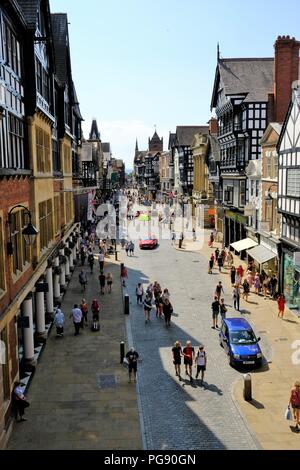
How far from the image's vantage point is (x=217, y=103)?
4653 cm

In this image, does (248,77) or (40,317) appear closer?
(40,317)

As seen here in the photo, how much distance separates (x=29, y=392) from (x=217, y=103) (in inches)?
1436

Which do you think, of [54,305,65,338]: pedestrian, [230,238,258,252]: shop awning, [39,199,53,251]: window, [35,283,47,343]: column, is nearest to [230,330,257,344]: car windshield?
[54,305,65,338]: pedestrian

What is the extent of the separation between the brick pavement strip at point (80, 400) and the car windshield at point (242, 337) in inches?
170

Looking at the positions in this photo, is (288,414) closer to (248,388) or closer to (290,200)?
(248,388)

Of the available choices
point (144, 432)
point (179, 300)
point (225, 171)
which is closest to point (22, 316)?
point (144, 432)

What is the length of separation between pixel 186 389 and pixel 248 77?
30.3 meters

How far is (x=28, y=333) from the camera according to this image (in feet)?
55.6

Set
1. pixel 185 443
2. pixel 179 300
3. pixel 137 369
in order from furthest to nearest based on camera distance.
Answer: pixel 179 300
pixel 137 369
pixel 185 443

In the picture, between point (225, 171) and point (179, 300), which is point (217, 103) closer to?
point (225, 171)

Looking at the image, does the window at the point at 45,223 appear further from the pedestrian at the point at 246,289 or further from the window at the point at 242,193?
the window at the point at 242,193

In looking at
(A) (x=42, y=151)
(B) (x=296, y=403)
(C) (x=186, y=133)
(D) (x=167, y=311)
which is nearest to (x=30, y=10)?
(A) (x=42, y=151)

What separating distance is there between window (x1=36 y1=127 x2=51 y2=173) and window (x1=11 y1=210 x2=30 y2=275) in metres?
4.30

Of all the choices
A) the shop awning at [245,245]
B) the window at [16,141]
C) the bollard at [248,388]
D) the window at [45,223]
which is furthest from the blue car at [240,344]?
the shop awning at [245,245]
